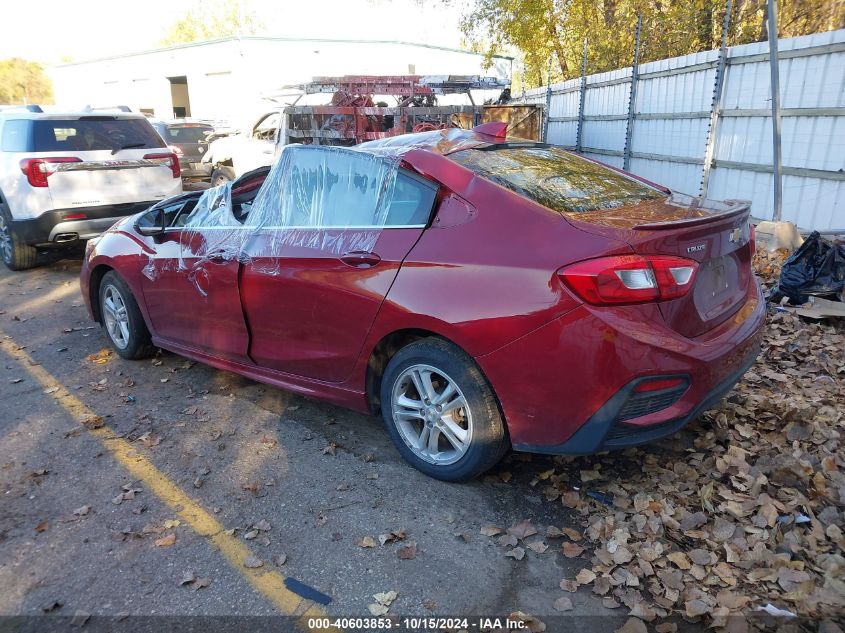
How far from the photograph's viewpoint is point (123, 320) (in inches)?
203

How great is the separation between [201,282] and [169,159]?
5263 millimetres

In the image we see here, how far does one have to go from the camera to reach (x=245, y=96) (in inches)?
1135

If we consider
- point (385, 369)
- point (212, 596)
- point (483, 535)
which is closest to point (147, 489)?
point (212, 596)

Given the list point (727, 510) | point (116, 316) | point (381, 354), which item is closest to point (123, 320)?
point (116, 316)

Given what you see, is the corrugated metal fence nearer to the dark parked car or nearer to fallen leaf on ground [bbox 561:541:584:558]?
fallen leaf on ground [bbox 561:541:584:558]

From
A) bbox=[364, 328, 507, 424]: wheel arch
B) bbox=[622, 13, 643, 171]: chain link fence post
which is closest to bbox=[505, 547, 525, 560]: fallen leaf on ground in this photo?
bbox=[364, 328, 507, 424]: wheel arch

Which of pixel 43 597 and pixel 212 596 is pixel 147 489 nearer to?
pixel 43 597

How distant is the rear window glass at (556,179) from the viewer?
3100mm

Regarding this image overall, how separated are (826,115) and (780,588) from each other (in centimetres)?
631

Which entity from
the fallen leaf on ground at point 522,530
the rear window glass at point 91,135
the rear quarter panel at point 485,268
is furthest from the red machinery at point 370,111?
the fallen leaf on ground at point 522,530

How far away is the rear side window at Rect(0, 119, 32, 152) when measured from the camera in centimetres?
767

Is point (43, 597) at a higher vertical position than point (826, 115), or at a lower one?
lower

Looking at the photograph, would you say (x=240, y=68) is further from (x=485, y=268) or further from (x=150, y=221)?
(x=485, y=268)

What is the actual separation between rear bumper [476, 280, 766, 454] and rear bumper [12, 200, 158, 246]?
6.76m
